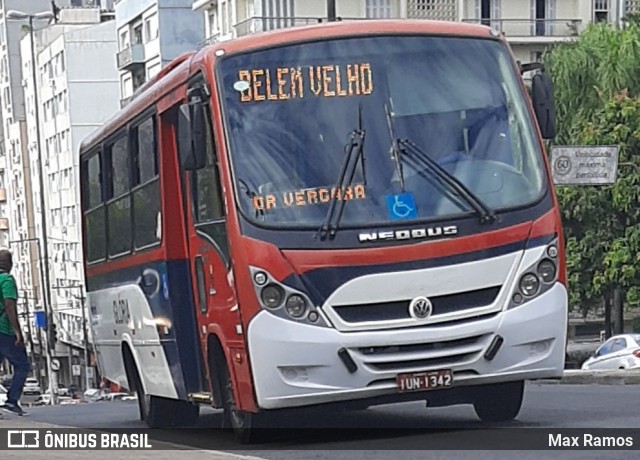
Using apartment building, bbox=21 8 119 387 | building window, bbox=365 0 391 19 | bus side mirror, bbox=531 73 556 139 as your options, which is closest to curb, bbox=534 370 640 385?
bus side mirror, bbox=531 73 556 139

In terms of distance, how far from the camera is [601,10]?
66625mm

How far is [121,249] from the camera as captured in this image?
15945 mm

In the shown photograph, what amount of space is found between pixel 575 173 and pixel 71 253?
2882 inches

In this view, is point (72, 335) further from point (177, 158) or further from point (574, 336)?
point (177, 158)

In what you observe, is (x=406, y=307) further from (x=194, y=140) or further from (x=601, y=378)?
(x=601, y=378)

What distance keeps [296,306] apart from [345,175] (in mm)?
1042

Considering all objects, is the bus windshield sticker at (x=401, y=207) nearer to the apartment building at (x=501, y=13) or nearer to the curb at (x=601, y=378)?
the curb at (x=601, y=378)

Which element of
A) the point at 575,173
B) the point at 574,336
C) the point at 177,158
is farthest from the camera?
the point at 574,336

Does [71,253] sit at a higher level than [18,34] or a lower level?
lower

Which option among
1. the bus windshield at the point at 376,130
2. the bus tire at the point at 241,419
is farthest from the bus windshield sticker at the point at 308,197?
the bus tire at the point at 241,419

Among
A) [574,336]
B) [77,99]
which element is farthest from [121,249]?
[77,99]

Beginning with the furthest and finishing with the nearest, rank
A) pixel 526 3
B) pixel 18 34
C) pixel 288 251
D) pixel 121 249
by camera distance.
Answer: pixel 18 34
pixel 526 3
pixel 121 249
pixel 288 251

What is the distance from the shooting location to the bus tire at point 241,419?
1216 cm

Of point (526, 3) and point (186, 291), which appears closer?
point (186, 291)
